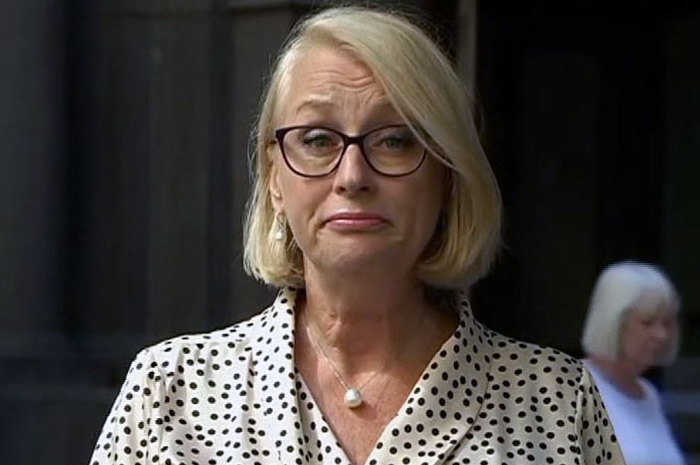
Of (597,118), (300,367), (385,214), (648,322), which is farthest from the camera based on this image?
(597,118)

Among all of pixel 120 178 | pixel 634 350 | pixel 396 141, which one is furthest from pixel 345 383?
pixel 120 178

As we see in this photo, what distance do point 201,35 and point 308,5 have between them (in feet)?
1.46

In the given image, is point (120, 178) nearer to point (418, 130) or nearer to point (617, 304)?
point (617, 304)

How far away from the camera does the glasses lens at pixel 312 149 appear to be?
7.43 feet

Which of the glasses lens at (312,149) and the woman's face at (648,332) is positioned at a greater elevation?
the glasses lens at (312,149)

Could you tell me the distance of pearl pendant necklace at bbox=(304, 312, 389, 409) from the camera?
2.36 m

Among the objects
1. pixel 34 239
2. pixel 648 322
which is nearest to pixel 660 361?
pixel 648 322

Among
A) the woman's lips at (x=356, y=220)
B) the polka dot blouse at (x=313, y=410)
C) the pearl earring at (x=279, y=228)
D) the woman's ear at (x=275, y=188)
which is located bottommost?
the polka dot blouse at (x=313, y=410)

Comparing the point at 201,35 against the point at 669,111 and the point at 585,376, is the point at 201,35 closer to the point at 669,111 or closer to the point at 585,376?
the point at 669,111

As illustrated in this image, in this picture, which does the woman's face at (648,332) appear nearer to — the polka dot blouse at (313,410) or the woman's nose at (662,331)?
the woman's nose at (662,331)

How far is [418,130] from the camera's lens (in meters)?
2.28

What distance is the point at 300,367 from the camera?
2412 millimetres

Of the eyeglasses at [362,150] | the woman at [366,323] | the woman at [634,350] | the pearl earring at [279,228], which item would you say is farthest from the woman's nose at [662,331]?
the eyeglasses at [362,150]

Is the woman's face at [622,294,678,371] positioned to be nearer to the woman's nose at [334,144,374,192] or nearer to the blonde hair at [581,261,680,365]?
the blonde hair at [581,261,680,365]
